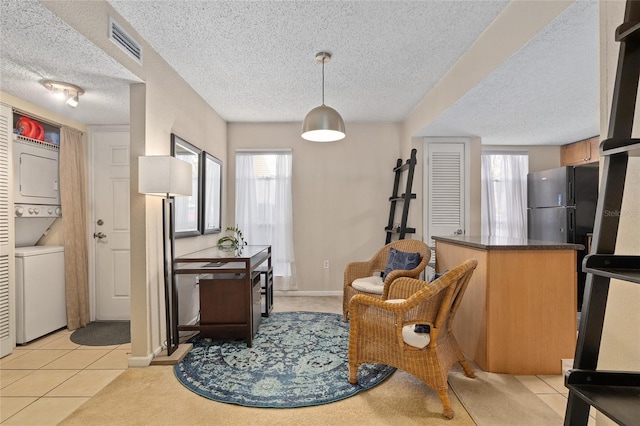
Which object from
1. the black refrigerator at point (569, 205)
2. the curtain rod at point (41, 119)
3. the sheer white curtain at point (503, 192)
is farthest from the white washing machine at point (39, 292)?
the black refrigerator at point (569, 205)

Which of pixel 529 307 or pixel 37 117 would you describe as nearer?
pixel 529 307

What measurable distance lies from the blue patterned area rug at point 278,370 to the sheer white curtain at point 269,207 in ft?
4.88

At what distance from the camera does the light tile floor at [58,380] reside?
1960mm

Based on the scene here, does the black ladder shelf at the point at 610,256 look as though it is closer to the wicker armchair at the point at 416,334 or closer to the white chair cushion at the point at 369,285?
the wicker armchair at the point at 416,334

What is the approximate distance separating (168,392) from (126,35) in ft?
8.07

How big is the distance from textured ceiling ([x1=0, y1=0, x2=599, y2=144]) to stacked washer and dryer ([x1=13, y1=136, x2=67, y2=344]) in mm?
529

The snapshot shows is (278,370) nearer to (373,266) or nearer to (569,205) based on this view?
(373,266)

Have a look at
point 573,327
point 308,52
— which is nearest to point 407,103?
point 308,52

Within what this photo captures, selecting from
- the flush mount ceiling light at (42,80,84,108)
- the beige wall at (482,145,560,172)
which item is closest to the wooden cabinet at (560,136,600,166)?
the beige wall at (482,145,560,172)

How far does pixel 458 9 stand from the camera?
218 centimetres

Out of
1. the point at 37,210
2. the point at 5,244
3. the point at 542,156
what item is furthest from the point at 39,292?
the point at 542,156

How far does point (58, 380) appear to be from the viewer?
2338mm

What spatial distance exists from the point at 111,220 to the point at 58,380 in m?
1.80

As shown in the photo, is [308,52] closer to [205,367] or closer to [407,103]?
[407,103]
